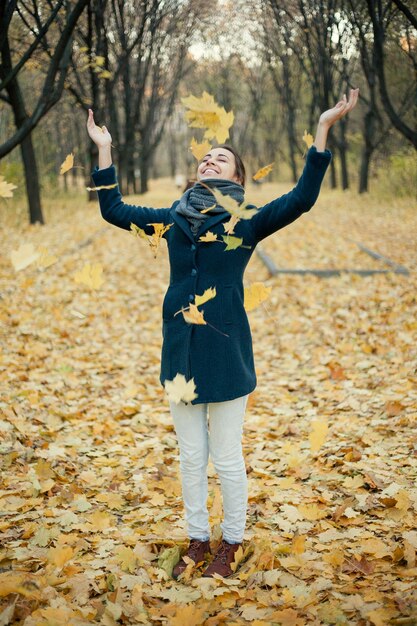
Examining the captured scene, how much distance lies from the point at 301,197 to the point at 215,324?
581mm

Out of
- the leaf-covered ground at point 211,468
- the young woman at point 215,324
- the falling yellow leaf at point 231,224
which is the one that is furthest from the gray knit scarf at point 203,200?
the leaf-covered ground at point 211,468

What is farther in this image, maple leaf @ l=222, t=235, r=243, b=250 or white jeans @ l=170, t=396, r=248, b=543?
white jeans @ l=170, t=396, r=248, b=543

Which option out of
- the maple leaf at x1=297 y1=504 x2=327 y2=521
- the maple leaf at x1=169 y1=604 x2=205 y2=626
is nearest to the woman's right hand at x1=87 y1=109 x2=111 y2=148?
the maple leaf at x1=169 y1=604 x2=205 y2=626

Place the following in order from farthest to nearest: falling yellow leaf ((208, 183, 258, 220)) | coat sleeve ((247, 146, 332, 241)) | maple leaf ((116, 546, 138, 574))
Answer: maple leaf ((116, 546, 138, 574)) < coat sleeve ((247, 146, 332, 241)) < falling yellow leaf ((208, 183, 258, 220))

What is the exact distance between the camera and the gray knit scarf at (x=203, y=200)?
2.30m

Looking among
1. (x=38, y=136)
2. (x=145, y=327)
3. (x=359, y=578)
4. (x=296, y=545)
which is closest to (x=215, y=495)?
(x=296, y=545)

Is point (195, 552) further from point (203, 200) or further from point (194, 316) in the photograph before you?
point (203, 200)

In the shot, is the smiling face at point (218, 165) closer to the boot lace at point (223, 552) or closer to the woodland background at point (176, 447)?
the woodland background at point (176, 447)

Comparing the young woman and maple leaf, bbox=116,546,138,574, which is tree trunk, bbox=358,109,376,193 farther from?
maple leaf, bbox=116,546,138,574

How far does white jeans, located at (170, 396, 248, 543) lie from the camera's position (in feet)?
7.80

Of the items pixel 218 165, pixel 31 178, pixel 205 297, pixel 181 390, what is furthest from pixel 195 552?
pixel 31 178

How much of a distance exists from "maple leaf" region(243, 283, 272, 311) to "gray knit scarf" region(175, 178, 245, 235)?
0.38 meters

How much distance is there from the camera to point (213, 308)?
7.54 feet

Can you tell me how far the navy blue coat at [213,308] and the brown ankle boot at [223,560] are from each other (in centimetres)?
71
